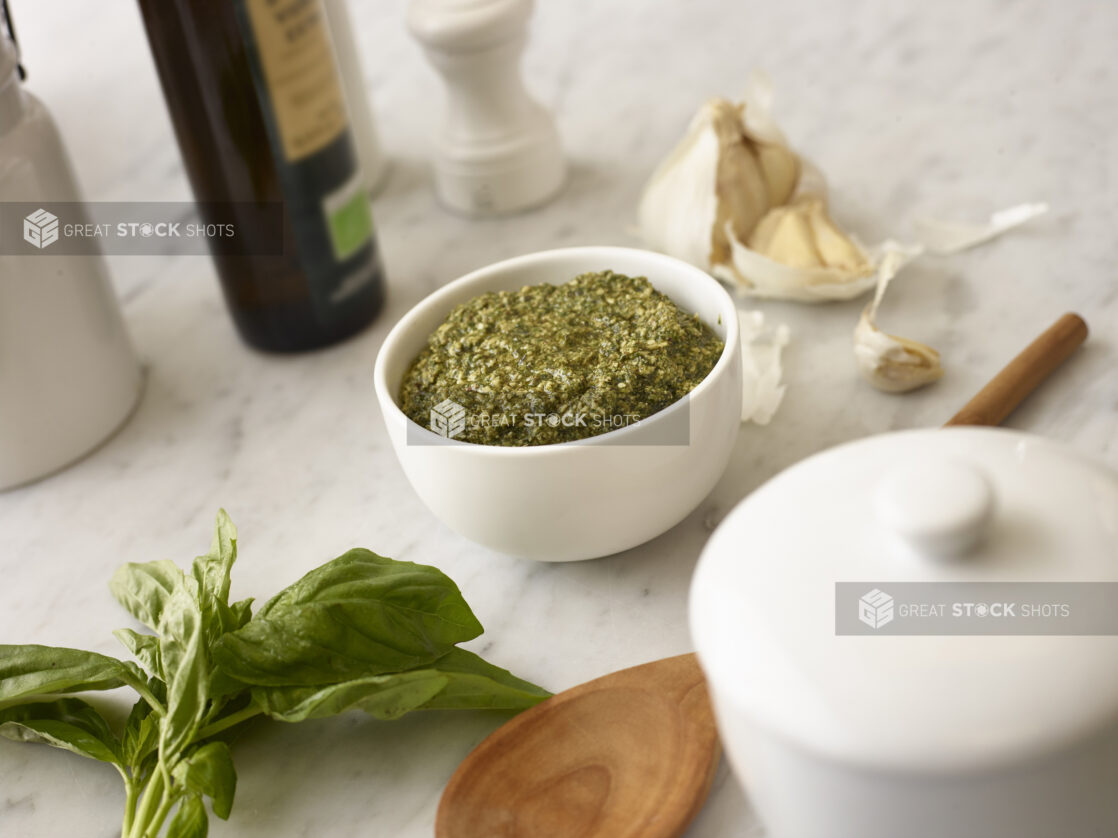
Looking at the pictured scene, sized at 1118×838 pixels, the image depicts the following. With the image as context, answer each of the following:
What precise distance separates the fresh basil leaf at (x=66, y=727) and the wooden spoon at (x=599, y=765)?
213 mm

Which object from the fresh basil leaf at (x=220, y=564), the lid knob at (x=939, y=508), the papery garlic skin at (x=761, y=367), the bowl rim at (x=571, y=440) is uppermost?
the lid knob at (x=939, y=508)

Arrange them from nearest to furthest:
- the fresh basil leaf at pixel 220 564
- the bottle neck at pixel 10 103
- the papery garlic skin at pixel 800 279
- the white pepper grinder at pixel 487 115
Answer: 1. the fresh basil leaf at pixel 220 564
2. the bottle neck at pixel 10 103
3. the papery garlic skin at pixel 800 279
4. the white pepper grinder at pixel 487 115

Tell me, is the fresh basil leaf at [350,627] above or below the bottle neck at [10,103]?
below

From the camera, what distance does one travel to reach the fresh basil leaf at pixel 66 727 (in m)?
0.64

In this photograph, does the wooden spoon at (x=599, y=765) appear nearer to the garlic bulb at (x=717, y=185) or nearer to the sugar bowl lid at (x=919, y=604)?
the sugar bowl lid at (x=919, y=604)

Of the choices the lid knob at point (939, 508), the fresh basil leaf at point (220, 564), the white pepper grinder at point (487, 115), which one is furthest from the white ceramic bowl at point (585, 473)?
the white pepper grinder at point (487, 115)

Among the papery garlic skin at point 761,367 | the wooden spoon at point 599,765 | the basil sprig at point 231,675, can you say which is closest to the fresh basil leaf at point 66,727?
the basil sprig at point 231,675

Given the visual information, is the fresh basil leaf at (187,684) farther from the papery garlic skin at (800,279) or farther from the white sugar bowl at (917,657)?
the papery garlic skin at (800,279)

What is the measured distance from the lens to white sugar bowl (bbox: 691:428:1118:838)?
400 millimetres

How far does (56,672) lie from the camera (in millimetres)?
642

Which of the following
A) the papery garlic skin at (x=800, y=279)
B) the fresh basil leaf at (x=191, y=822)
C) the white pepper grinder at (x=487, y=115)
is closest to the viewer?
the fresh basil leaf at (x=191, y=822)

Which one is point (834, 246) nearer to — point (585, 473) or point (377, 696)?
point (585, 473)

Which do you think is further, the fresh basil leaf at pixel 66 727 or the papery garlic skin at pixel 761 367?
the papery garlic skin at pixel 761 367

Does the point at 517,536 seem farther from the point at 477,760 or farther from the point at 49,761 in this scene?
the point at 49,761
